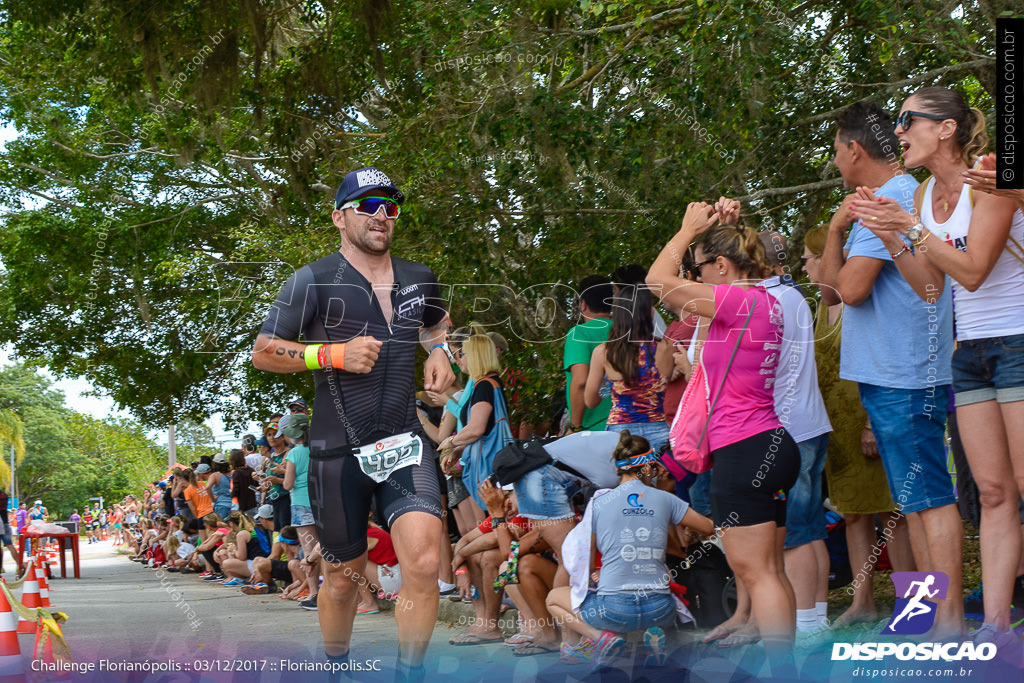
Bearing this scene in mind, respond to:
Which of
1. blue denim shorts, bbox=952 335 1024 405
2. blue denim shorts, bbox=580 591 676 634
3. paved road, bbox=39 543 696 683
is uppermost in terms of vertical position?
blue denim shorts, bbox=952 335 1024 405

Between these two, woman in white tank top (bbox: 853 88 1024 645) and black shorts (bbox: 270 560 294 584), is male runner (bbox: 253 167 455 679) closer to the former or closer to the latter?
woman in white tank top (bbox: 853 88 1024 645)

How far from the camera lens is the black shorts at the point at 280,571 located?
12250 mm

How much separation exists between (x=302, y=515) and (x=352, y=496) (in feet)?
19.8

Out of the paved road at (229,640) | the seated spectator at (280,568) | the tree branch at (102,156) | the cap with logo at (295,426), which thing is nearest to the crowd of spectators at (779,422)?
the paved road at (229,640)

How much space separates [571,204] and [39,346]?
17881 millimetres

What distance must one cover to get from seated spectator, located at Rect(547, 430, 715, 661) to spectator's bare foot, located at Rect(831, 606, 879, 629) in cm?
84

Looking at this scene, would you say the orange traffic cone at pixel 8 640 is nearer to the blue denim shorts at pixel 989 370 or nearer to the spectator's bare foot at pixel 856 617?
the spectator's bare foot at pixel 856 617

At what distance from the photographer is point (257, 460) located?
1742 centimetres

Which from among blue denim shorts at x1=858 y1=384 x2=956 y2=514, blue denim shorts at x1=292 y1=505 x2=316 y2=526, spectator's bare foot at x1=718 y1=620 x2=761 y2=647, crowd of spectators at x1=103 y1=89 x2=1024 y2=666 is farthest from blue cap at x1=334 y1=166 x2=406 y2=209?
blue denim shorts at x1=292 y1=505 x2=316 y2=526

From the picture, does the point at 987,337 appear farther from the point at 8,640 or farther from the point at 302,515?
the point at 302,515

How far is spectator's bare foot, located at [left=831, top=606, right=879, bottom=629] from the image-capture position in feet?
18.1

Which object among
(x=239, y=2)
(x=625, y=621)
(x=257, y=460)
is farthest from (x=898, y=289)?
(x=257, y=460)

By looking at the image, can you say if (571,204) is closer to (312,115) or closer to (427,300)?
(427,300)

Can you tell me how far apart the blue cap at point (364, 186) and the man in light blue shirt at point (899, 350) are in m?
2.08
